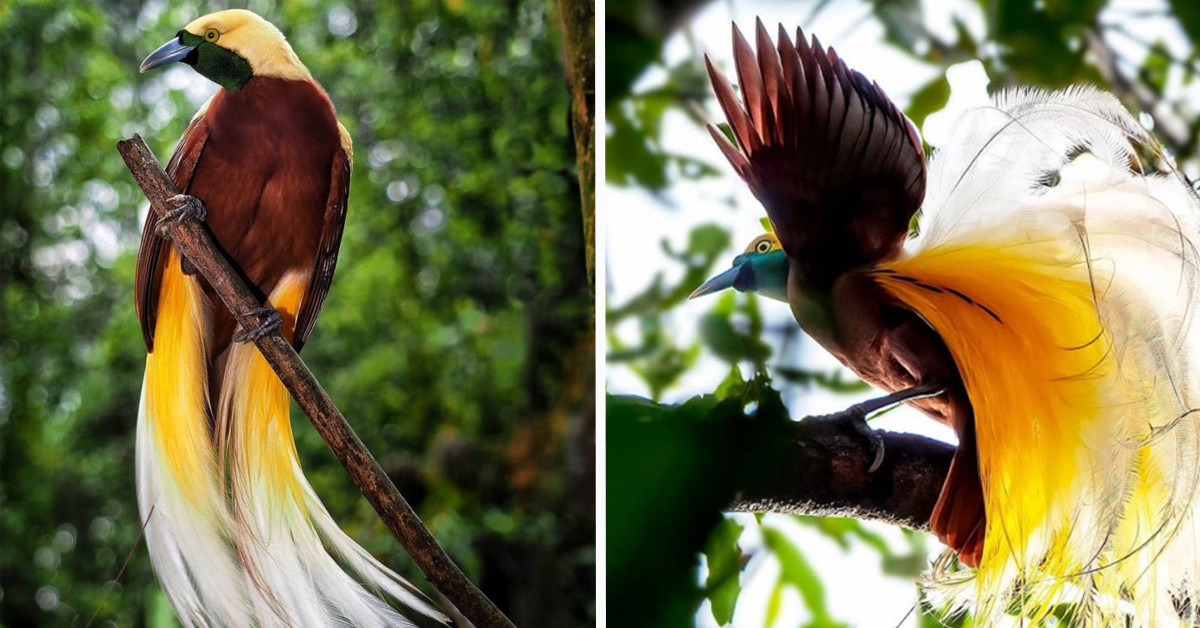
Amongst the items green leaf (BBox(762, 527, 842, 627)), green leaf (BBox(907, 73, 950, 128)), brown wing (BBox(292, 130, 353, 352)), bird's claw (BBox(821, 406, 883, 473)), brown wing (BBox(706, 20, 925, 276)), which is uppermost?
green leaf (BBox(907, 73, 950, 128))

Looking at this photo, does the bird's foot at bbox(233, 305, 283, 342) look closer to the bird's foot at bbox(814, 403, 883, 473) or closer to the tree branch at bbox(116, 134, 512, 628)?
the tree branch at bbox(116, 134, 512, 628)

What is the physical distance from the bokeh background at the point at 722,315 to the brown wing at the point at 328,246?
0.34 metres

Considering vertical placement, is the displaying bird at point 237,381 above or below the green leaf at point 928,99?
below

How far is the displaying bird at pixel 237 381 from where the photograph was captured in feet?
4.20

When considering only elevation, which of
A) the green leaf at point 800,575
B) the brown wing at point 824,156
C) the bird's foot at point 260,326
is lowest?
the green leaf at point 800,575

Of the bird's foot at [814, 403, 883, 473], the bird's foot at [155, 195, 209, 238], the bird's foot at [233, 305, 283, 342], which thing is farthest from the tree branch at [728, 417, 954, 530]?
the bird's foot at [155, 195, 209, 238]

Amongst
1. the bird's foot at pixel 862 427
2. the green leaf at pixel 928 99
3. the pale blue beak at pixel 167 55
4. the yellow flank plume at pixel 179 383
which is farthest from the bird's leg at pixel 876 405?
the pale blue beak at pixel 167 55

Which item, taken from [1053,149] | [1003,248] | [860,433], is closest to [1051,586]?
[860,433]

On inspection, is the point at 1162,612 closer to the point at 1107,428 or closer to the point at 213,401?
the point at 1107,428

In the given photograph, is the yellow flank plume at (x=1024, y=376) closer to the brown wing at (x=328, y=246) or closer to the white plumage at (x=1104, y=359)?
the white plumage at (x=1104, y=359)

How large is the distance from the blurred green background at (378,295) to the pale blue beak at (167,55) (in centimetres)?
1

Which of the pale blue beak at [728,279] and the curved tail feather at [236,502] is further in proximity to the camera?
the pale blue beak at [728,279]

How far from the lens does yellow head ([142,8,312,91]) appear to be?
4.28 feet

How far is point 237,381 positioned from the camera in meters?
1.31
